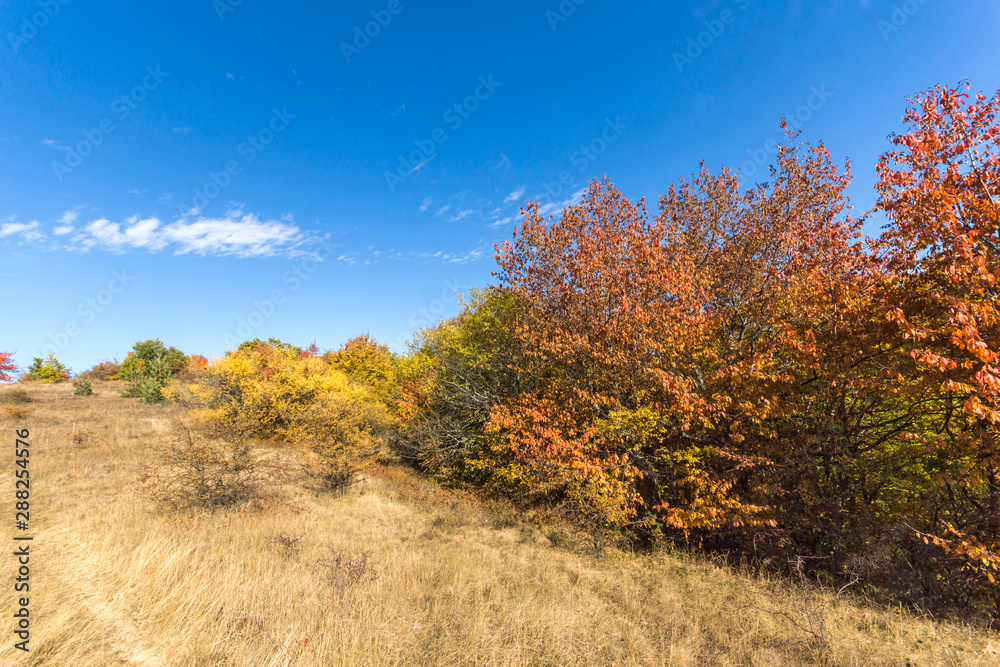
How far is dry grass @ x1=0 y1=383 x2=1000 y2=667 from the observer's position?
4.32 metres

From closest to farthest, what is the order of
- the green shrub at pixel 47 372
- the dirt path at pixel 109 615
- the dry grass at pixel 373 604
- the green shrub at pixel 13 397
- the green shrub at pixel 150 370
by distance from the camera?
1. the dirt path at pixel 109 615
2. the dry grass at pixel 373 604
3. the green shrub at pixel 13 397
4. the green shrub at pixel 150 370
5. the green shrub at pixel 47 372

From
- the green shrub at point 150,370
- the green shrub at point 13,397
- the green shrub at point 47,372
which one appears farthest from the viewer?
the green shrub at point 47,372

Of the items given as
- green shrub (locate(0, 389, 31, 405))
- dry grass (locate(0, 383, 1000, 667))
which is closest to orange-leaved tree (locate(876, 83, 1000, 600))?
dry grass (locate(0, 383, 1000, 667))

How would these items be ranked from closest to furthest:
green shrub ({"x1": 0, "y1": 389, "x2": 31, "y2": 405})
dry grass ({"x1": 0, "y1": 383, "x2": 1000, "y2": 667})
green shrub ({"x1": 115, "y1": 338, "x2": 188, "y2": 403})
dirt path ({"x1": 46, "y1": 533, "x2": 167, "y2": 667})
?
dirt path ({"x1": 46, "y1": 533, "x2": 167, "y2": 667}) < dry grass ({"x1": 0, "y1": 383, "x2": 1000, "y2": 667}) < green shrub ({"x1": 0, "y1": 389, "x2": 31, "y2": 405}) < green shrub ({"x1": 115, "y1": 338, "x2": 188, "y2": 403})

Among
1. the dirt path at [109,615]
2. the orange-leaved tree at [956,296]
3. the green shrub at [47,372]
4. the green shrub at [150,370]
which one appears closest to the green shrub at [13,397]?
the green shrub at [150,370]

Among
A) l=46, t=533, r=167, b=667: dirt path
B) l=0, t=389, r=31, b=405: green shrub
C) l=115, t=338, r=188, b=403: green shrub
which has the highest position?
l=115, t=338, r=188, b=403: green shrub

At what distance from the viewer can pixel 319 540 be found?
8625 millimetres

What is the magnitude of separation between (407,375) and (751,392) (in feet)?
50.5

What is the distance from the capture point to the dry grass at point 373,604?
432cm

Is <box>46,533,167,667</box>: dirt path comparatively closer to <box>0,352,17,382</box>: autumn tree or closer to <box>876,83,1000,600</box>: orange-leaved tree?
<box>876,83,1000,600</box>: orange-leaved tree

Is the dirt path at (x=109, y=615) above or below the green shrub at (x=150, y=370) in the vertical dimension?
below

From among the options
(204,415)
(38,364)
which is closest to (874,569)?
(204,415)

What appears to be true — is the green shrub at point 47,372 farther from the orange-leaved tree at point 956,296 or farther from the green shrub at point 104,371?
the orange-leaved tree at point 956,296

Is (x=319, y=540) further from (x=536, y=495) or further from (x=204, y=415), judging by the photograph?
(x=204, y=415)
